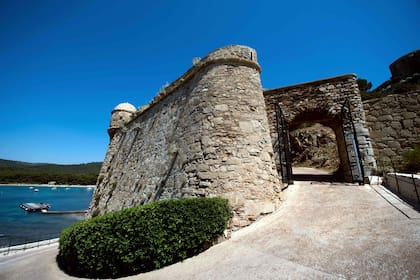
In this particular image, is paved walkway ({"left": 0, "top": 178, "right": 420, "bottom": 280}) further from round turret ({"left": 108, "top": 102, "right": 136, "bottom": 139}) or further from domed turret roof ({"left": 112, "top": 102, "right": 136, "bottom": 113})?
domed turret roof ({"left": 112, "top": 102, "right": 136, "bottom": 113})

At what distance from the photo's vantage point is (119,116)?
54.4 feet

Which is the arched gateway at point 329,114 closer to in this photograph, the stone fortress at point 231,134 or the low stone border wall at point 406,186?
the stone fortress at point 231,134

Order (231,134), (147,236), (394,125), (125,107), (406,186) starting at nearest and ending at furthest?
1. (147,236)
2. (406,186)
3. (231,134)
4. (394,125)
5. (125,107)

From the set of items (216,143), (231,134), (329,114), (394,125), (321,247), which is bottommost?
(321,247)

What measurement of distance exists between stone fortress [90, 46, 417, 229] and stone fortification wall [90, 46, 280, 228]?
31 millimetres

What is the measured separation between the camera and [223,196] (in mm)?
5527

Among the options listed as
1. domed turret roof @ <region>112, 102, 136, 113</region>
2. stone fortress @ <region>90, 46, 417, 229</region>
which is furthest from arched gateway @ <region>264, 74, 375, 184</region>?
domed turret roof @ <region>112, 102, 136, 113</region>

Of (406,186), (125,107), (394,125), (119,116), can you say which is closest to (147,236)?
(406,186)

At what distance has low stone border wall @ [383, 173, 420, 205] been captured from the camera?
4.86m

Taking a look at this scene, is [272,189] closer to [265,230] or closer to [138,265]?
[265,230]

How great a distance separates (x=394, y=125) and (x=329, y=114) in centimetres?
267

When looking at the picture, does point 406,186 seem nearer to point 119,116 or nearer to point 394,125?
point 394,125

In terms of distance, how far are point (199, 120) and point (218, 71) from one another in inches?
84.5

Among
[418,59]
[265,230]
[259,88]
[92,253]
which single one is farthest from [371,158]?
[418,59]
